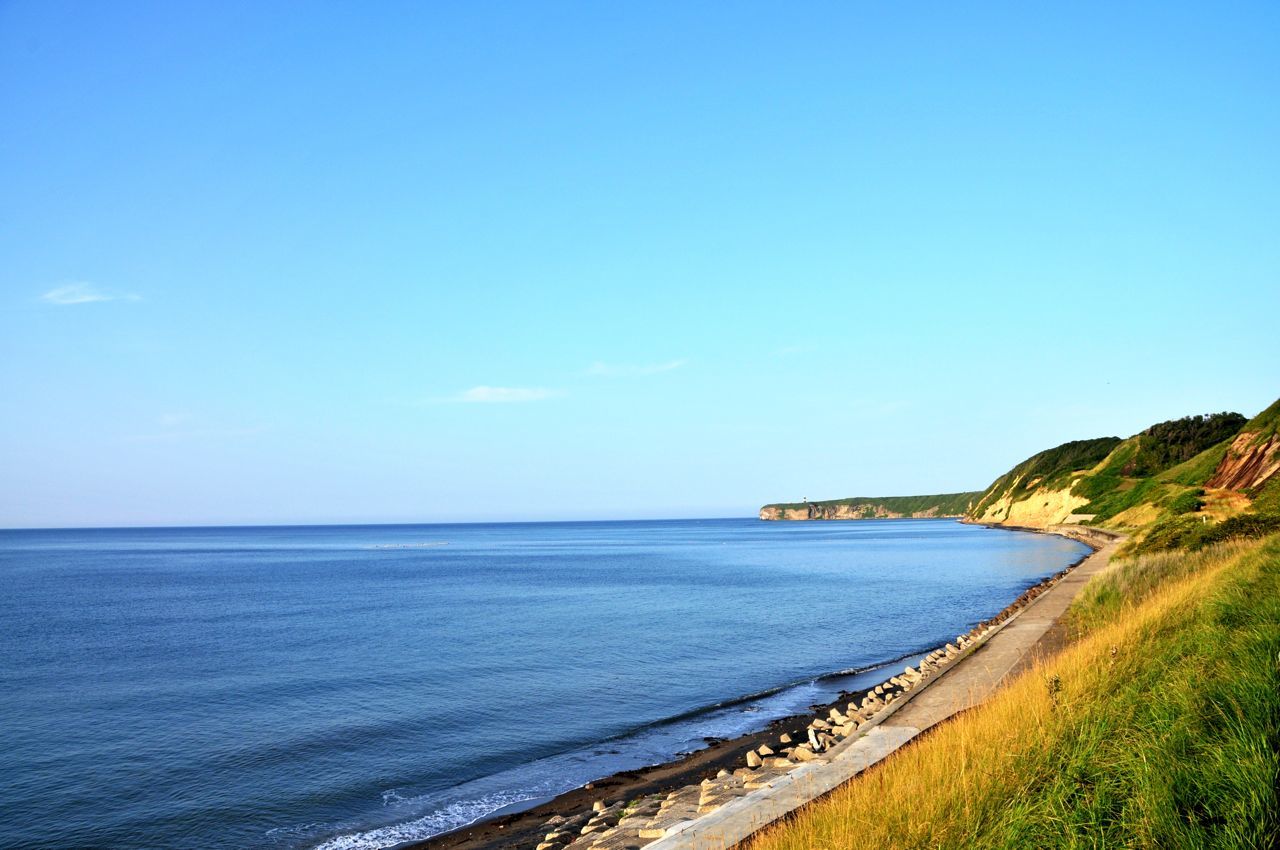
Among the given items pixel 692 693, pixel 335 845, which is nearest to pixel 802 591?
pixel 692 693

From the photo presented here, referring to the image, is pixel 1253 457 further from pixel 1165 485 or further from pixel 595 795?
pixel 595 795

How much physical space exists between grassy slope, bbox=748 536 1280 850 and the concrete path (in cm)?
94

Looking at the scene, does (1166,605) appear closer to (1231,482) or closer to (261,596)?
(1231,482)

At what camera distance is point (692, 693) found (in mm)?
24438

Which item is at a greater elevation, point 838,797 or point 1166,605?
point 1166,605

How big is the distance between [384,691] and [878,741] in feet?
57.0

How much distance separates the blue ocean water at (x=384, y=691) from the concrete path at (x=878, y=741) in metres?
5.38

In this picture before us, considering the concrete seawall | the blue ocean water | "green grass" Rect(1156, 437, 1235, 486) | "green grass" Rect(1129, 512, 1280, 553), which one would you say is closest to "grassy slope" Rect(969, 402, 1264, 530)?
"green grass" Rect(1156, 437, 1235, 486)

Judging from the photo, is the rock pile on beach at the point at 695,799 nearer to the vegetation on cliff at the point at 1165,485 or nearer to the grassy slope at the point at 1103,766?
the grassy slope at the point at 1103,766

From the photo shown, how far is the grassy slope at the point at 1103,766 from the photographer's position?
597 cm

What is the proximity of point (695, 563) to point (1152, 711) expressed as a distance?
267 feet

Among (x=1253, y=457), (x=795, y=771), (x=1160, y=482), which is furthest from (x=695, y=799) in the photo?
(x=1160, y=482)

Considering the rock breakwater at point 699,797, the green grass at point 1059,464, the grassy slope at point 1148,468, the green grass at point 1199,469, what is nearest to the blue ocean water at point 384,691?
the rock breakwater at point 699,797

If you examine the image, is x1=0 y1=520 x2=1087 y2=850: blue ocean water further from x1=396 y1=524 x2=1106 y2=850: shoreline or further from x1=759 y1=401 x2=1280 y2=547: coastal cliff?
x1=759 y1=401 x2=1280 y2=547: coastal cliff
